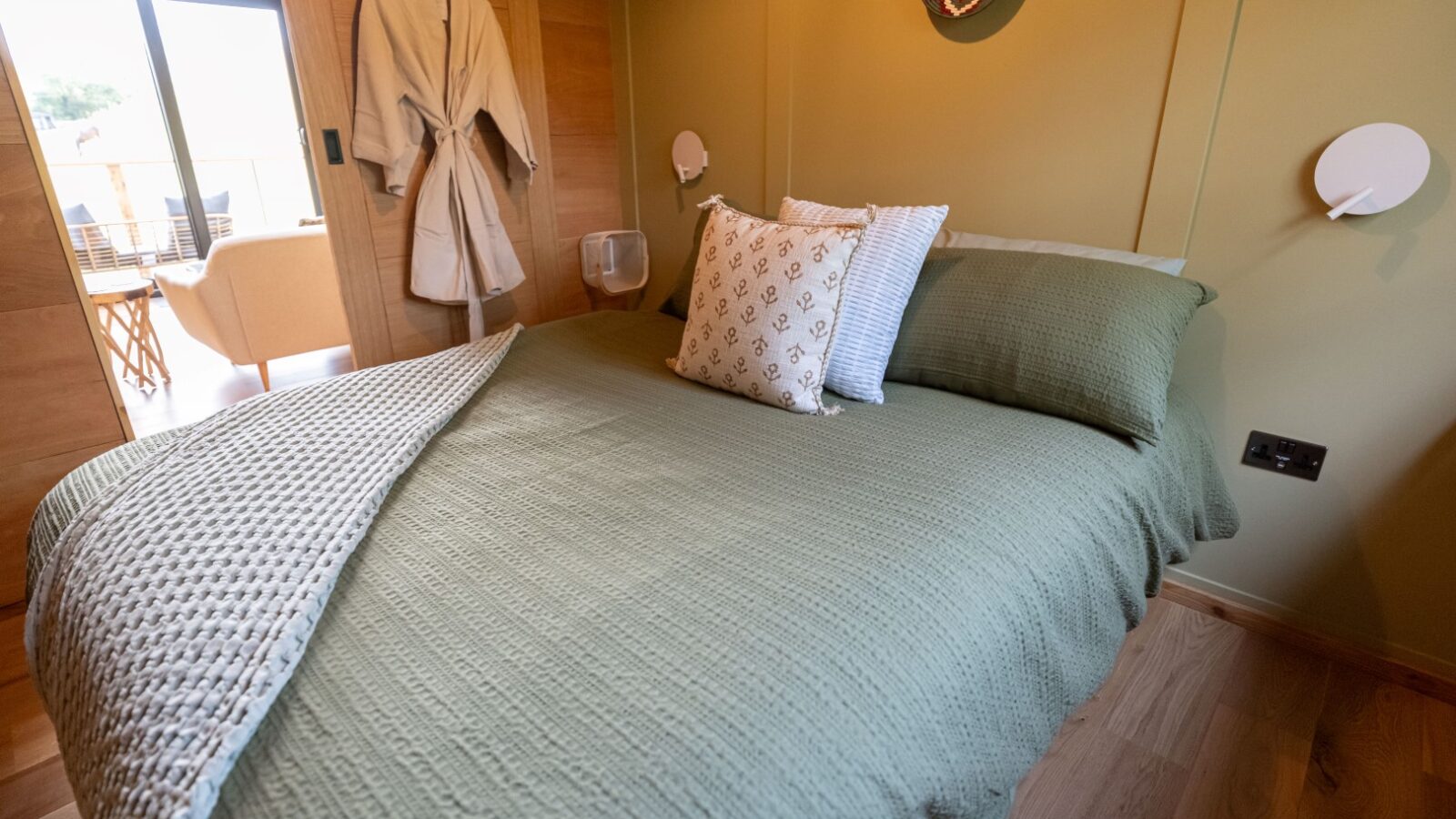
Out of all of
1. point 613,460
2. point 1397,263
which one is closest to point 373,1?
point 613,460

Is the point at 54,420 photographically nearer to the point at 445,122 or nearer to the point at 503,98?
the point at 445,122

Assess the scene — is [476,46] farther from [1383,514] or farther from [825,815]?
[1383,514]

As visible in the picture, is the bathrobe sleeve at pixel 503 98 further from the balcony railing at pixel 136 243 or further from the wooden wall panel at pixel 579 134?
the balcony railing at pixel 136 243

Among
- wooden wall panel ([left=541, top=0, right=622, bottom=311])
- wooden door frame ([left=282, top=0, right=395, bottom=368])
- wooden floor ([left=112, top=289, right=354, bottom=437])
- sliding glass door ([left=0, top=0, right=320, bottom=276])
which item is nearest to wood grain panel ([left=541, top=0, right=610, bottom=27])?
wooden wall panel ([left=541, top=0, right=622, bottom=311])

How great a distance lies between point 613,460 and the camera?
49.8 inches

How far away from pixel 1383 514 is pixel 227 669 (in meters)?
2.19

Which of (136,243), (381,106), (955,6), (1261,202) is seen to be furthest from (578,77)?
(136,243)

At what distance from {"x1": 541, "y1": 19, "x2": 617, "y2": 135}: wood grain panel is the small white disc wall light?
2391mm

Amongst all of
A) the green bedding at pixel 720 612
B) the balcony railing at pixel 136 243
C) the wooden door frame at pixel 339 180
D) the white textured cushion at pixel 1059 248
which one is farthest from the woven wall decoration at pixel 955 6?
the balcony railing at pixel 136 243

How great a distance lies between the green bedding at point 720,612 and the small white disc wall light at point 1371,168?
574 millimetres

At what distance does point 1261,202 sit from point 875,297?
35.4 inches

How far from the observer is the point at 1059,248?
5.61 feet

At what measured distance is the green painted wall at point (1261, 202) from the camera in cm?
142

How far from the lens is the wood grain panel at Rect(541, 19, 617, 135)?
2672 millimetres
